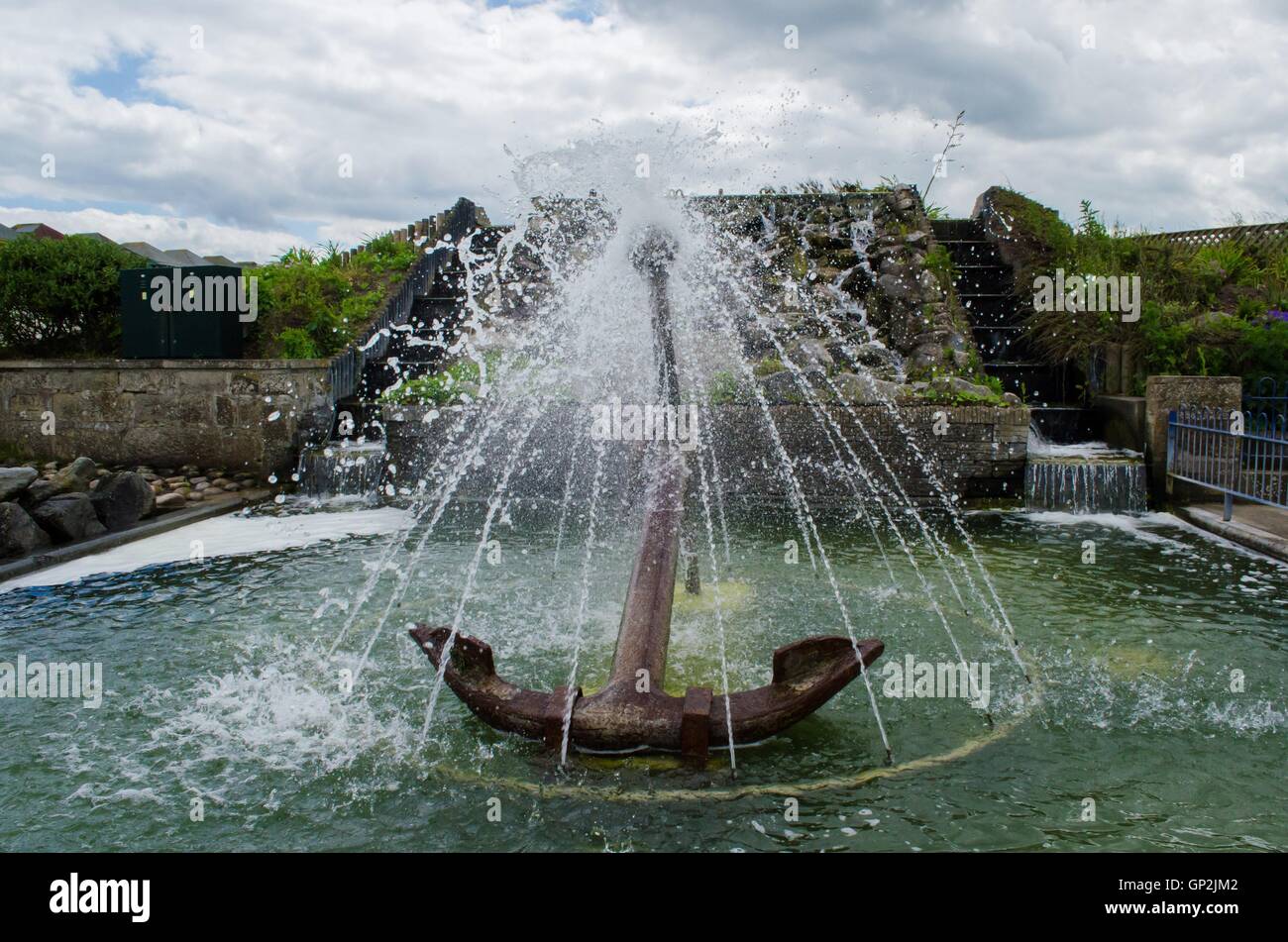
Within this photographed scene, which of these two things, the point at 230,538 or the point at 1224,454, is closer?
the point at 230,538

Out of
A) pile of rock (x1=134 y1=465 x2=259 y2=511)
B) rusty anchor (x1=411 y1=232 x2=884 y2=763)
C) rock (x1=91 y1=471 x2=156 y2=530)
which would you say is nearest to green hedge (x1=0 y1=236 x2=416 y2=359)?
pile of rock (x1=134 y1=465 x2=259 y2=511)

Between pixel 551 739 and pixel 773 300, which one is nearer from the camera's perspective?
pixel 551 739

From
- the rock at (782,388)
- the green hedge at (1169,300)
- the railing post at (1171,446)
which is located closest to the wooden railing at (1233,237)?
the green hedge at (1169,300)

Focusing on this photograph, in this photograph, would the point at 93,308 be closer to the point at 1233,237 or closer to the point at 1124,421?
the point at 1124,421

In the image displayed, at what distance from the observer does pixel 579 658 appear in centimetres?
484

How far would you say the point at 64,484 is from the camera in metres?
8.44

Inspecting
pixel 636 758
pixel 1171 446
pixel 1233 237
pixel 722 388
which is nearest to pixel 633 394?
pixel 722 388

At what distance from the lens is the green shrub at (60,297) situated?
38.9 ft

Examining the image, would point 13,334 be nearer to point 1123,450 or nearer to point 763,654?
point 763,654

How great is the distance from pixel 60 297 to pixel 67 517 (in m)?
5.74

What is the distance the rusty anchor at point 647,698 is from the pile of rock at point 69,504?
5.21m

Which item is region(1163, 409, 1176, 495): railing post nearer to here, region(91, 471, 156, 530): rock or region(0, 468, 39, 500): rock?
region(91, 471, 156, 530): rock

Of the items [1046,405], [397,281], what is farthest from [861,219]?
[397,281]

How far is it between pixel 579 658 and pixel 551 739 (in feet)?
4.44
